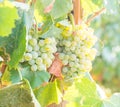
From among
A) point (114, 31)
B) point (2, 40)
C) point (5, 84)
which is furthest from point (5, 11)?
point (114, 31)

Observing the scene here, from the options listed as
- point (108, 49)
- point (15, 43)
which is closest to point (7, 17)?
point (15, 43)

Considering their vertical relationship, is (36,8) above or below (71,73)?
above

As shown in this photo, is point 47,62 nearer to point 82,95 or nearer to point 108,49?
point 82,95

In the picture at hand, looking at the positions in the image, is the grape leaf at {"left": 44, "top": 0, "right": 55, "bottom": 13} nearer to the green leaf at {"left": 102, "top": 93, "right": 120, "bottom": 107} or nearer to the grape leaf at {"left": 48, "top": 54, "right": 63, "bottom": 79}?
the grape leaf at {"left": 48, "top": 54, "right": 63, "bottom": 79}

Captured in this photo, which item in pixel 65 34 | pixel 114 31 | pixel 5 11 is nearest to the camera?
pixel 5 11

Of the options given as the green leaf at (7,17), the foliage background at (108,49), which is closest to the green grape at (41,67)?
the green leaf at (7,17)

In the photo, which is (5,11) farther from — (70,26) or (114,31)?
(114,31)
